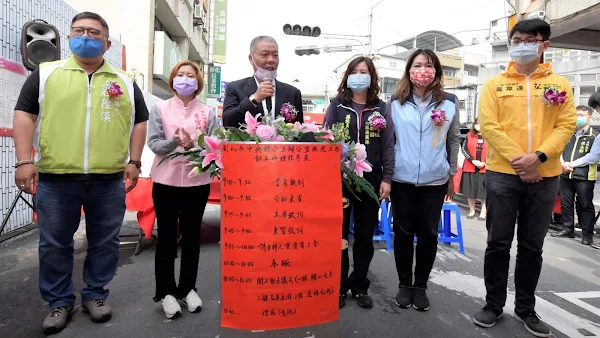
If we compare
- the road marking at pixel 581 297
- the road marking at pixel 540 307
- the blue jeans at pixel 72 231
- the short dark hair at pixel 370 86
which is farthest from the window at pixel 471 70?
the blue jeans at pixel 72 231

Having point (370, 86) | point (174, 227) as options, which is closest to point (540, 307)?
point (370, 86)

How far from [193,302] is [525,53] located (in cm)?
288

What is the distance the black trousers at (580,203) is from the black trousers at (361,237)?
14.2ft

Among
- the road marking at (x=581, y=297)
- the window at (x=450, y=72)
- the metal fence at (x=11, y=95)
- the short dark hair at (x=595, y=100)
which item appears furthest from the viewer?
the window at (x=450, y=72)

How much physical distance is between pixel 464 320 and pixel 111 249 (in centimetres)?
258

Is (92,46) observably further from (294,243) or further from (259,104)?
(294,243)

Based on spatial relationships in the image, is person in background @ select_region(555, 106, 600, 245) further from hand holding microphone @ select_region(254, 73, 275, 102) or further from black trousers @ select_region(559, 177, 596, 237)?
hand holding microphone @ select_region(254, 73, 275, 102)

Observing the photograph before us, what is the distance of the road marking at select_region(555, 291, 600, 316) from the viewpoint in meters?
3.20

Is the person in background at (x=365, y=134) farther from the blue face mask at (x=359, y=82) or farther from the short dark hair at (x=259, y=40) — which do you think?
the short dark hair at (x=259, y=40)

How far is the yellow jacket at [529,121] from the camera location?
2.62 meters

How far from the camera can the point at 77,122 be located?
2.49 meters

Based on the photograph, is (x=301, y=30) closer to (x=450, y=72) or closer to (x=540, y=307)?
(x=540, y=307)

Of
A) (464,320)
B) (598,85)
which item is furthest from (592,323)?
(598,85)

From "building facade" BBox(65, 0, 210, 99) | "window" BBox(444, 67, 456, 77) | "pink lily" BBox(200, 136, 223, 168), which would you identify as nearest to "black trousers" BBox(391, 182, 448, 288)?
"pink lily" BBox(200, 136, 223, 168)
